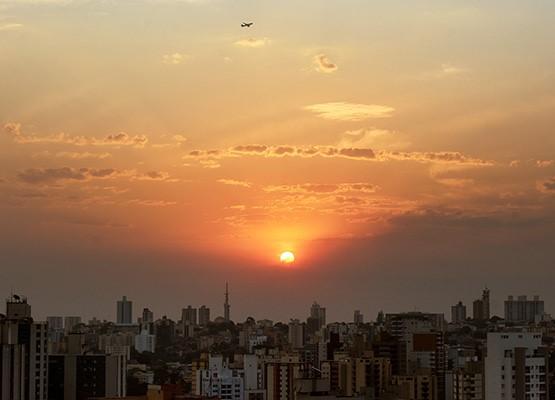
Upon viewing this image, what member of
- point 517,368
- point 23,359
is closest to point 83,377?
point 23,359

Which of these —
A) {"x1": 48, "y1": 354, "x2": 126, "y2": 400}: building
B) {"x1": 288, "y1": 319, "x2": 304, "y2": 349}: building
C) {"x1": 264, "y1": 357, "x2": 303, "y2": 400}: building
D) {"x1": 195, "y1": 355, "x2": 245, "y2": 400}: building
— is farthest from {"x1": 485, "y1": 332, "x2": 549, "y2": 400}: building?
{"x1": 288, "y1": 319, "x2": 304, "y2": 349}: building

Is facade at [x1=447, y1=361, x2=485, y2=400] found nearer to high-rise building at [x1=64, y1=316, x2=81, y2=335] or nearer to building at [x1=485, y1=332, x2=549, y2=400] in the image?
building at [x1=485, y1=332, x2=549, y2=400]

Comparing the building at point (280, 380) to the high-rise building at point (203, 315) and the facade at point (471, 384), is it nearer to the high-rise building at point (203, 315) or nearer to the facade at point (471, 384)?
the facade at point (471, 384)

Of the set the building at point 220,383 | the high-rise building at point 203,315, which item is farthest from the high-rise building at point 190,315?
the building at point 220,383

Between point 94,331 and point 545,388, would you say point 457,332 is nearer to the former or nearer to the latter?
point 94,331

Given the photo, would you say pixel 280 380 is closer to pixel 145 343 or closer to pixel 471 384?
pixel 471 384

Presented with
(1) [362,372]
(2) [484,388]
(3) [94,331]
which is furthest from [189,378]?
(3) [94,331]
